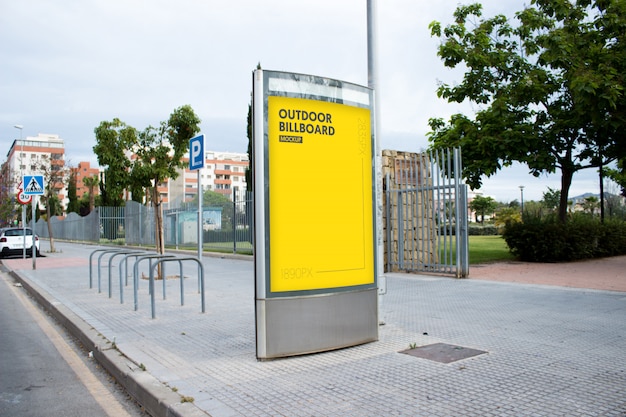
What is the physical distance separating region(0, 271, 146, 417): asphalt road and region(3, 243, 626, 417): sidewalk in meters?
0.20

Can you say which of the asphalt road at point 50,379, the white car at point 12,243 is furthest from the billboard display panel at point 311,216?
the white car at point 12,243

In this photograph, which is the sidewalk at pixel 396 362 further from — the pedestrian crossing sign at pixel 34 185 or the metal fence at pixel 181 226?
the metal fence at pixel 181 226

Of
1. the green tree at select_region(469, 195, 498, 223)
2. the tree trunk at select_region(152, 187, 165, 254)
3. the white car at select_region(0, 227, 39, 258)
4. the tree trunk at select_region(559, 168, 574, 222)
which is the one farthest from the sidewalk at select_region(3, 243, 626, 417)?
the green tree at select_region(469, 195, 498, 223)

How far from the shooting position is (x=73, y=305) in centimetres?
912

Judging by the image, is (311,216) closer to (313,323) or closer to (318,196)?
(318,196)

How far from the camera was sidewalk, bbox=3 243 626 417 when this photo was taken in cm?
393

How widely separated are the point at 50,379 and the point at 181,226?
21019 mm

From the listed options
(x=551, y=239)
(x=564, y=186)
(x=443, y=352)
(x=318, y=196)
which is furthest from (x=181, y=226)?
(x=443, y=352)

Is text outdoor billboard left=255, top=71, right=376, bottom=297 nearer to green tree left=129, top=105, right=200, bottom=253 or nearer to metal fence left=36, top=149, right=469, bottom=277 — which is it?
metal fence left=36, top=149, right=469, bottom=277

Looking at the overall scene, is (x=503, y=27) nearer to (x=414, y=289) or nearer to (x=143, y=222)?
(x=414, y=289)

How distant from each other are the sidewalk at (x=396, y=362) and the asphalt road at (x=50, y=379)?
0.20 m

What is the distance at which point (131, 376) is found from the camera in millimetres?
4730

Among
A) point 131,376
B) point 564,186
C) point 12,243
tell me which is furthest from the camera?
point 12,243

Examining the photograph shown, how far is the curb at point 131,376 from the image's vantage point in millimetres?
3936
